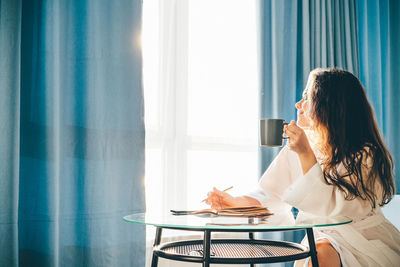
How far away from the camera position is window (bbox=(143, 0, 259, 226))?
2.15 metres

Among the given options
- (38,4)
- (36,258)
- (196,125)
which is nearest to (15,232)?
(36,258)

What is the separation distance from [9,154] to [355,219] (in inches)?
49.3

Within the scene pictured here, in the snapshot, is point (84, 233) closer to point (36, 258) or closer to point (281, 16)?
point (36, 258)

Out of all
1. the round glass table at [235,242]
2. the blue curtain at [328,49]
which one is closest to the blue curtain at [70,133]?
the round glass table at [235,242]

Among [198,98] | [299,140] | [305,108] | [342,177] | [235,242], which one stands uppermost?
[198,98]

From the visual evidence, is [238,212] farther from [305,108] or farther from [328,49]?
[328,49]

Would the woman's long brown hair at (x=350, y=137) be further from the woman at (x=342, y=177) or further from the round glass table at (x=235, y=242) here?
the round glass table at (x=235, y=242)

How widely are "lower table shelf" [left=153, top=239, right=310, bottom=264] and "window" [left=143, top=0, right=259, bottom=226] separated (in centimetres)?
68

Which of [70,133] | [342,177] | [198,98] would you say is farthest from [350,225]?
[198,98]

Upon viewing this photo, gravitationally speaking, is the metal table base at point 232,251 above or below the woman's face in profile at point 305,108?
below

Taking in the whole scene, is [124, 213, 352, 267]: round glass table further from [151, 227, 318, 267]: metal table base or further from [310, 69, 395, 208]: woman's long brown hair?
[310, 69, 395, 208]: woman's long brown hair

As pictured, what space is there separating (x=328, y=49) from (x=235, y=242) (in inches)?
68.2

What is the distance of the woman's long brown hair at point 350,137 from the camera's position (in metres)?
1.21

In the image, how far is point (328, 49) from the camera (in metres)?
2.66
